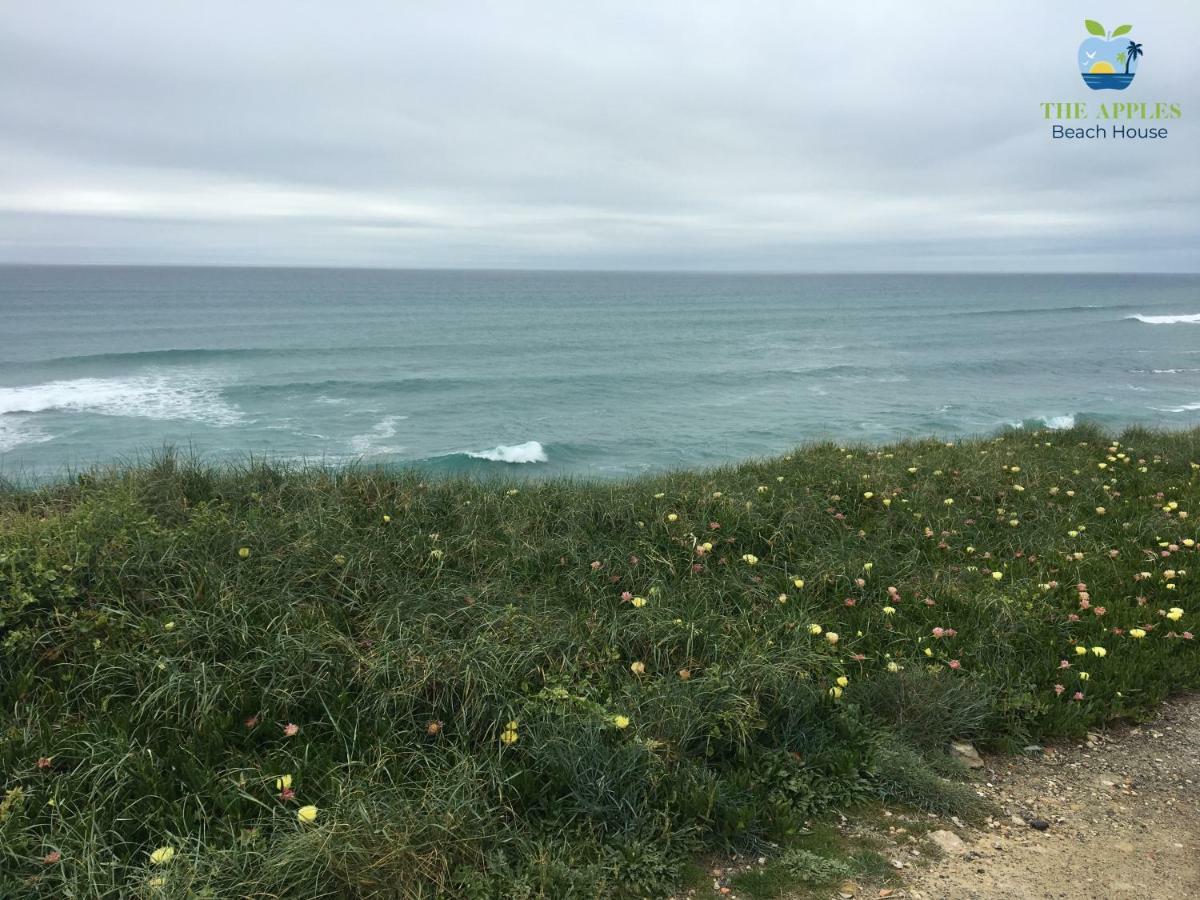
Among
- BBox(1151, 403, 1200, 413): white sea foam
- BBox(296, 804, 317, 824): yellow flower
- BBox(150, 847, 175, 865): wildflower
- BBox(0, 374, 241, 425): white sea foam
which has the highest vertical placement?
BBox(0, 374, 241, 425): white sea foam

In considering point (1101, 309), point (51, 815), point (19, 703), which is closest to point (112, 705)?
point (19, 703)

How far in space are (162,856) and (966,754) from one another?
4.08 metres

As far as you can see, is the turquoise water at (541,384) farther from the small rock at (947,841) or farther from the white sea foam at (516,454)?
the small rock at (947,841)

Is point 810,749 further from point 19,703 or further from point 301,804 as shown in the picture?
point 19,703

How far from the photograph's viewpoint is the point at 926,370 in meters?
38.5

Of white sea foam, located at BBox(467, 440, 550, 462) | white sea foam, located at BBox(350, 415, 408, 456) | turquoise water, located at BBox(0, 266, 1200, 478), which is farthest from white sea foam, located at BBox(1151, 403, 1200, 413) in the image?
white sea foam, located at BBox(350, 415, 408, 456)

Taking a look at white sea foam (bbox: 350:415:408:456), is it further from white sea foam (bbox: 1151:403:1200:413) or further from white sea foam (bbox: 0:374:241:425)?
white sea foam (bbox: 1151:403:1200:413)

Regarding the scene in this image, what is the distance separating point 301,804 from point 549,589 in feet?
8.20

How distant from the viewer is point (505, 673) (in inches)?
165

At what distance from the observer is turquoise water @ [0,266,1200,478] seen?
2300 centimetres

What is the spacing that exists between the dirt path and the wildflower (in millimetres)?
3083

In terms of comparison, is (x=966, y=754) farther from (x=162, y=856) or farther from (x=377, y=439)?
(x=377, y=439)

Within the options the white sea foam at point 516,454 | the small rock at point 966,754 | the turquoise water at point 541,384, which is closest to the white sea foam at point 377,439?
the turquoise water at point 541,384

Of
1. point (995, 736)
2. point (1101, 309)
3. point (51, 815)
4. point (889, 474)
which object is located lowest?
point (995, 736)
